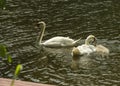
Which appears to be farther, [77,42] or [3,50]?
[77,42]

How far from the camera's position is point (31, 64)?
393 inches

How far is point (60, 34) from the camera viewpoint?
1342 cm

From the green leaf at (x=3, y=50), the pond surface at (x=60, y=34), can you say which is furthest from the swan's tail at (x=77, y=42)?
the green leaf at (x=3, y=50)

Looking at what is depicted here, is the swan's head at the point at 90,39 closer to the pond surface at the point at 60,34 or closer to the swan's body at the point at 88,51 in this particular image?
the swan's body at the point at 88,51

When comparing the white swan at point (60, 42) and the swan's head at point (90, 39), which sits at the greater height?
the swan's head at point (90, 39)

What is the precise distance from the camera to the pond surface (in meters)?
8.97

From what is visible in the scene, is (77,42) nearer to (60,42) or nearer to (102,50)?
(60,42)

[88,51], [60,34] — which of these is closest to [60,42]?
[60,34]

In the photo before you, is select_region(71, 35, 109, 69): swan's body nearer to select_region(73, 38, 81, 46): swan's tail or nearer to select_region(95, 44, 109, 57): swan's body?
select_region(95, 44, 109, 57): swan's body

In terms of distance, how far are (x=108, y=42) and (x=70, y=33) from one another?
71.8 inches

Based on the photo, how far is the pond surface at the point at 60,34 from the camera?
8.97 metres

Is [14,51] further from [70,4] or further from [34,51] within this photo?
[70,4]

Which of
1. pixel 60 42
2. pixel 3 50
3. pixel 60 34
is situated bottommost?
pixel 60 34

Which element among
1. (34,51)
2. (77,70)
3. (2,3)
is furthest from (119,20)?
(2,3)
